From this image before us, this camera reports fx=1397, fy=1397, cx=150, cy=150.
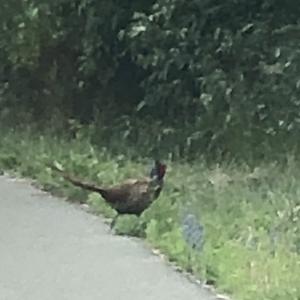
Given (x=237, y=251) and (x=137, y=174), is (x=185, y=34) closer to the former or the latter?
(x=137, y=174)

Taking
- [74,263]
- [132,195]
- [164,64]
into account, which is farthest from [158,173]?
[164,64]

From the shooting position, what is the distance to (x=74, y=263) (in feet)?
27.3

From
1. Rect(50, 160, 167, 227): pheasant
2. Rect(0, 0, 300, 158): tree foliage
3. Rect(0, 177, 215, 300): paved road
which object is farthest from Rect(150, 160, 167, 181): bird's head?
Rect(0, 0, 300, 158): tree foliage

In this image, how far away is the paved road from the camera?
300 inches

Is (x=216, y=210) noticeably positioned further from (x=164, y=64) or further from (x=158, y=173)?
(x=164, y=64)

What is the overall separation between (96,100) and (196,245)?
259 inches

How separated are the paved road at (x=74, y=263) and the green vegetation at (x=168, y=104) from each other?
22 centimetres

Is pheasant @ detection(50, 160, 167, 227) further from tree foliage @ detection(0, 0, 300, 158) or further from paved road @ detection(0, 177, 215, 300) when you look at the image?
tree foliage @ detection(0, 0, 300, 158)

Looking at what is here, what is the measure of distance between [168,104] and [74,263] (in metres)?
5.44

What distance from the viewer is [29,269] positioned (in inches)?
323

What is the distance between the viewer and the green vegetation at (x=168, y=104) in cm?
951

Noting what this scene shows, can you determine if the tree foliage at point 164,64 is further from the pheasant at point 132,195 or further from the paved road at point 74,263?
the pheasant at point 132,195

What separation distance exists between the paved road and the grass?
0.17 metres

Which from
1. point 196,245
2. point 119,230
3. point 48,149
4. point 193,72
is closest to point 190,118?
point 193,72
